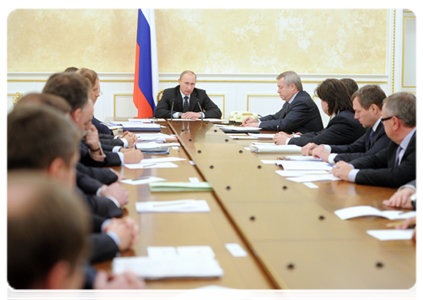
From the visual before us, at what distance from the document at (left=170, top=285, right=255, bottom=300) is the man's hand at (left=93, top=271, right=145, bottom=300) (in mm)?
136

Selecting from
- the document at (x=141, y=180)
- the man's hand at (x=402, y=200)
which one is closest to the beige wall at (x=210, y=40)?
the document at (x=141, y=180)

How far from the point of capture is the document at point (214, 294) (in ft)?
3.86

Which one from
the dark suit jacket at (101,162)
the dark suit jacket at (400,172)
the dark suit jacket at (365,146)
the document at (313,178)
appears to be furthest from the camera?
the dark suit jacket at (365,146)

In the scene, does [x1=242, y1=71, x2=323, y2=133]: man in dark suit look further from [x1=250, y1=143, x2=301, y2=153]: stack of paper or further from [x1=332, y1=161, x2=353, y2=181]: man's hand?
[x1=332, y1=161, x2=353, y2=181]: man's hand

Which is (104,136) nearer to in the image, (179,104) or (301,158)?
(301,158)

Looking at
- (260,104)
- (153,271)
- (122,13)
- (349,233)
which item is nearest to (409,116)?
(349,233)

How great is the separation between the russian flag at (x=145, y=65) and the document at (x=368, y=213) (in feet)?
17.8

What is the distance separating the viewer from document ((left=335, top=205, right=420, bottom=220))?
1.96 m

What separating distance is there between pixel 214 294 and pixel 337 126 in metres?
3.18

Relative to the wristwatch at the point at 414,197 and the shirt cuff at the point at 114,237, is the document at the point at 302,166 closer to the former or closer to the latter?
the wristwatch at the point at 414,197

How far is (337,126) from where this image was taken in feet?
13.5

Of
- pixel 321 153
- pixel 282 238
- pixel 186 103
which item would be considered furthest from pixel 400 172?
pixel 186 103

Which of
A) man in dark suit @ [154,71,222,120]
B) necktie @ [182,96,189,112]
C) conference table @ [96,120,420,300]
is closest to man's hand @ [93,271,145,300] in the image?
conference table @ [96,120,420,300]
